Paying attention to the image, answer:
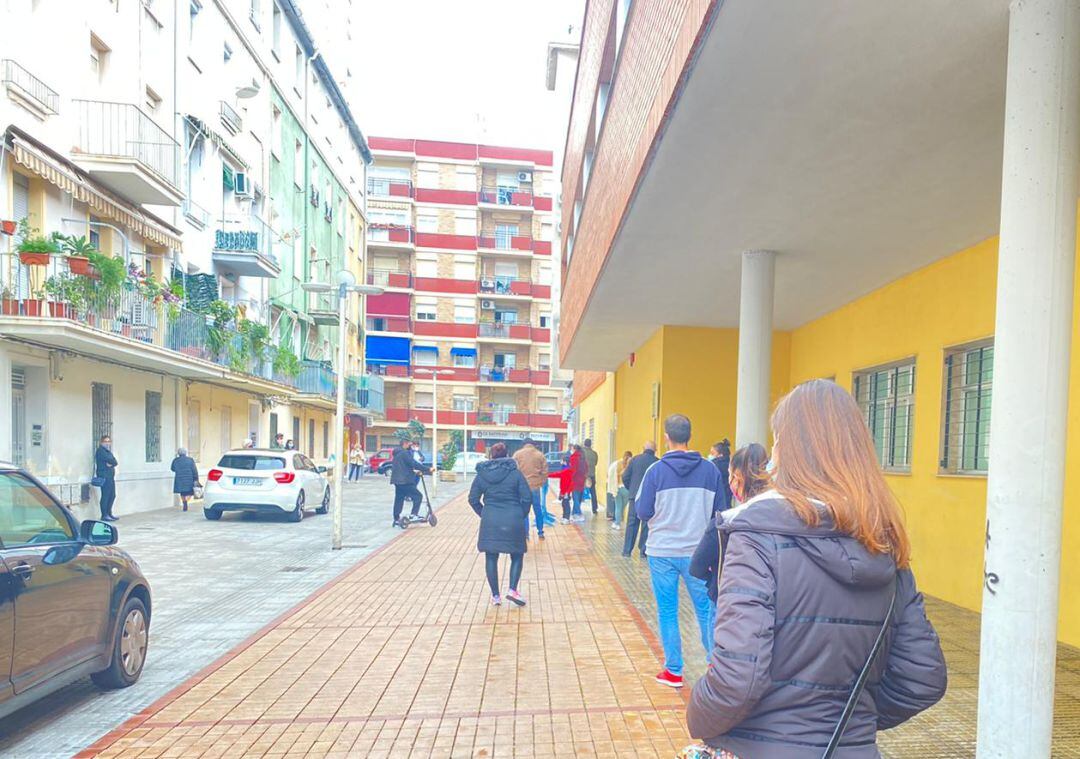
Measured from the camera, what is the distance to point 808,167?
239 inches

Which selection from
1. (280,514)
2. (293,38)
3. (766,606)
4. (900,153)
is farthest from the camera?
(293,38)

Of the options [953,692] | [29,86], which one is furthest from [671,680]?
[29,86]

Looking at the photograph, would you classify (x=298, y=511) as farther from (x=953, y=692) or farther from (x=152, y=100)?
(x=953, y=692)

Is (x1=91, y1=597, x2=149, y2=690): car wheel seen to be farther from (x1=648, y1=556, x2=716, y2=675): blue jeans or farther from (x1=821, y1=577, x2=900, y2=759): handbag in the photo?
(x1=821, y1=577, x2=900, y2=759): handbag

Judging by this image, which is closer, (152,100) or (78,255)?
(78,255)

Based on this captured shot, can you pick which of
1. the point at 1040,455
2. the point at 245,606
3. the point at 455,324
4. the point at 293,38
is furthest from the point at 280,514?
the point at 455,324

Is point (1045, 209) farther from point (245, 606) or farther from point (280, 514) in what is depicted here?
point (280, 514)

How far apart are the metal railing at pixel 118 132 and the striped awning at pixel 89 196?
937mm

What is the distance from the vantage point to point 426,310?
185ft

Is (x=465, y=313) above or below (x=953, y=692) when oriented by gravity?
above

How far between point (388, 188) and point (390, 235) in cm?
366

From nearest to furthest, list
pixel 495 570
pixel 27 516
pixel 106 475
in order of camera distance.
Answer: pixel 27 516 → pixel 495 570 → pixel 106 475

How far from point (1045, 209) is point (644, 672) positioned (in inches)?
158

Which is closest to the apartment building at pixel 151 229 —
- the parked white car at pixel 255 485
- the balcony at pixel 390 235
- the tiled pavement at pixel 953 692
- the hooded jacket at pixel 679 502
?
the parked white car at pixel 255 485
